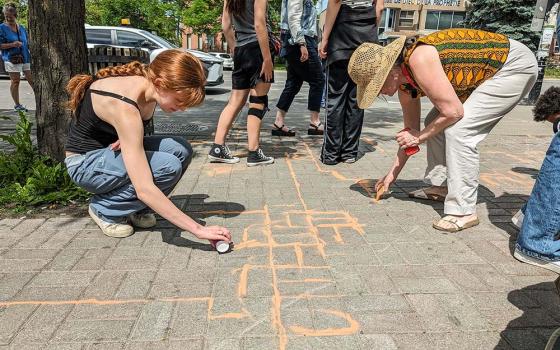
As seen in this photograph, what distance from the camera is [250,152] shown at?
4648 millimetres

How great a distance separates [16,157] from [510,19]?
17.4 metres

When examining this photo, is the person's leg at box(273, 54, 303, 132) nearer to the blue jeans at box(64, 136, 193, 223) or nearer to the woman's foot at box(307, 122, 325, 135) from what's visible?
the woman's foot at box(307, 122, 325, 135)

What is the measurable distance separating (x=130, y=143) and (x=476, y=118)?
2203 millimetres

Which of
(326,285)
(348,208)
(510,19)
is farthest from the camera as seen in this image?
(510,19)

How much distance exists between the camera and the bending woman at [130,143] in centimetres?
245

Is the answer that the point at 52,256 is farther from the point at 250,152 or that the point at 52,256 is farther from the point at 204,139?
the point at 204,139

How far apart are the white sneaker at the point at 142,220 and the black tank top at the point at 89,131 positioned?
0.52m

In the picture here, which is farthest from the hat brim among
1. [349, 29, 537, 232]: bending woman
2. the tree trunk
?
the tree trunk

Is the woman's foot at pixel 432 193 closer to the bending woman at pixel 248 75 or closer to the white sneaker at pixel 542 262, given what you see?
the bending woman at pixel 248 75

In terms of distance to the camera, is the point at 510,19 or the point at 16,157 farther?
the point at 510,19

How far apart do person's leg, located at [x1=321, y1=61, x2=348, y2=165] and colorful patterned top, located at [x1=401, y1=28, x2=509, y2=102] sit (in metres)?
1.58

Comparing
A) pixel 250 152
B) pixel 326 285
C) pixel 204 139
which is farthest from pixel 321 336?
pixel 204 139

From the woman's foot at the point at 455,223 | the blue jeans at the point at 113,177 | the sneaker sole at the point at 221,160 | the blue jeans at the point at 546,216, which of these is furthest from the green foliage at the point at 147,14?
the blue jeans at the point at 546,216

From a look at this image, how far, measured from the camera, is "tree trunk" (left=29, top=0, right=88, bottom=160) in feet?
11.8
